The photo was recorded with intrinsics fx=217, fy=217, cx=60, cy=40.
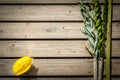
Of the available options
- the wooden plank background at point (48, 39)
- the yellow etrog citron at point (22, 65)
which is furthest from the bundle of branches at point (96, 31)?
the yellow etrog citron at point (22, 65)

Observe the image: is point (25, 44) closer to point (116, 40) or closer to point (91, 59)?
point (91, 59)

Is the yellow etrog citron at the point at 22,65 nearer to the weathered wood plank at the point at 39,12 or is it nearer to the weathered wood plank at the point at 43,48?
the weathered wood plank at the point at 43,48

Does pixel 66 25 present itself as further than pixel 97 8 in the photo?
Yes

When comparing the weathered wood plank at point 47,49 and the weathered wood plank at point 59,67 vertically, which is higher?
the weathered wood plank at point 47,49

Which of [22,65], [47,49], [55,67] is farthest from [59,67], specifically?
[22,65]

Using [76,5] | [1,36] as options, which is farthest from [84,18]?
[1,36]

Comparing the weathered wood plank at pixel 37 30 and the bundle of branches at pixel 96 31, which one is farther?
the weathered wood plank at pixel 37 30
